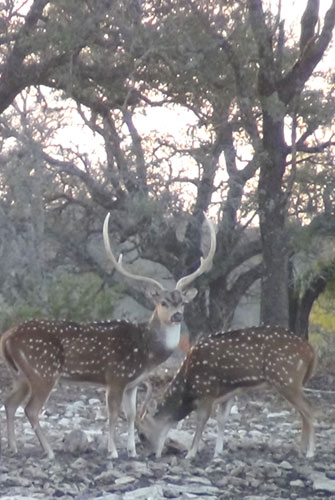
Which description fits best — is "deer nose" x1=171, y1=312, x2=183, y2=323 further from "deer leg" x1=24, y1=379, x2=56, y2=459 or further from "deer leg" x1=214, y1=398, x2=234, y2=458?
"deer leg" x1=24, y1=379, x2=56, y2=459

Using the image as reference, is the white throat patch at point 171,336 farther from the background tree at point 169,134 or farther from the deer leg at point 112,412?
the background tree at point 169,134

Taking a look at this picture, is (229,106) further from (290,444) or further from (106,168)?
(290,444)

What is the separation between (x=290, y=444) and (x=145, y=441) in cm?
161

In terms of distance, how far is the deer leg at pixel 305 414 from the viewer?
10.3 m

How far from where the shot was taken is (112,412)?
10172 millimetres

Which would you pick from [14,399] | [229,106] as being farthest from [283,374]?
[229,106]

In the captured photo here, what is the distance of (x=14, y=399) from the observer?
34.5 ft

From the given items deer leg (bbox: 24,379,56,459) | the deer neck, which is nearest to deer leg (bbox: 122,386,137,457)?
the deer neck

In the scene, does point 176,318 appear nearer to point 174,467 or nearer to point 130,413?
point 130,413

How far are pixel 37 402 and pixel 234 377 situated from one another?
1.79 metres

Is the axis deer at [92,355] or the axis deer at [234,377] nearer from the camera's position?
the axis deer at [92,355]

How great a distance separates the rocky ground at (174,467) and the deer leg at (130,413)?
0.13 meters

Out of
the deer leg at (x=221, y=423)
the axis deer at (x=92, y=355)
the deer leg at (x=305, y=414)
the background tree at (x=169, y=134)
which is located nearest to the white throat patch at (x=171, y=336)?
the axis deer at (x=92, y=355)

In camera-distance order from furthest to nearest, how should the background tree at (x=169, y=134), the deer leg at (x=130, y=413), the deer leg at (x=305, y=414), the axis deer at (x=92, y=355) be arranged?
the background tree at (x=169, y=134) < the deer leg at (x=305, y=414) < the axis deer at (x=92, y=355) < the deer leg at (x=130, y=413)
